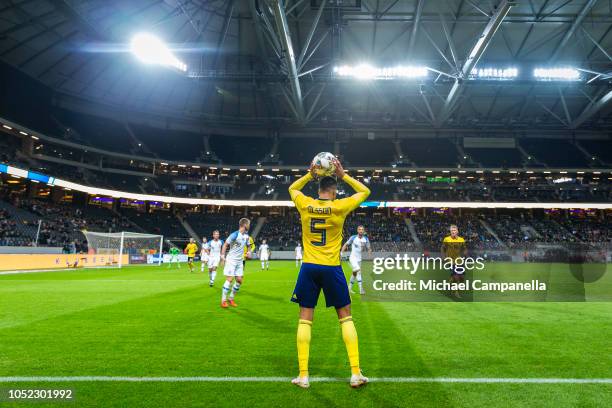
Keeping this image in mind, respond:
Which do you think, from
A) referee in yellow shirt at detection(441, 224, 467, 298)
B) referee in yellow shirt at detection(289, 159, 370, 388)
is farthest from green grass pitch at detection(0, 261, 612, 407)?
referee in yellow shirt at detection(441, 224, 467, 298)

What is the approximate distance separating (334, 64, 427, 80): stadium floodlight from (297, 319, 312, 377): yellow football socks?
35983mm

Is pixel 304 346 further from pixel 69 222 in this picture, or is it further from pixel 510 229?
pixel 510 229

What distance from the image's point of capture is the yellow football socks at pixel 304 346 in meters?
4.14

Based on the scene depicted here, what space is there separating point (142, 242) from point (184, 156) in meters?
25.7

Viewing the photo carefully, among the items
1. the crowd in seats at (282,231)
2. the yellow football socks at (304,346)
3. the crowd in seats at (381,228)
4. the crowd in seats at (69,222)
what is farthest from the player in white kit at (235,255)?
the crowd in seats at (381,228)

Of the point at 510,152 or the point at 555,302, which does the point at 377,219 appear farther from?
the point at 555,302

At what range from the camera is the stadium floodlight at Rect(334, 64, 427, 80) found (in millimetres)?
36875

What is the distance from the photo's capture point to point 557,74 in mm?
37812

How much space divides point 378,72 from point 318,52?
317 inches

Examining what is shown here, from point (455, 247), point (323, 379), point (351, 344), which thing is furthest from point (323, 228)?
point (455, 247)

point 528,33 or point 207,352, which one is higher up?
point 528,33

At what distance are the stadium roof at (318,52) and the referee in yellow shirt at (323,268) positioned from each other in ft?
72.8

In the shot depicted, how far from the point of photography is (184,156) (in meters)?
57.4

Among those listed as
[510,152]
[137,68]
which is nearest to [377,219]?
[510,152]
